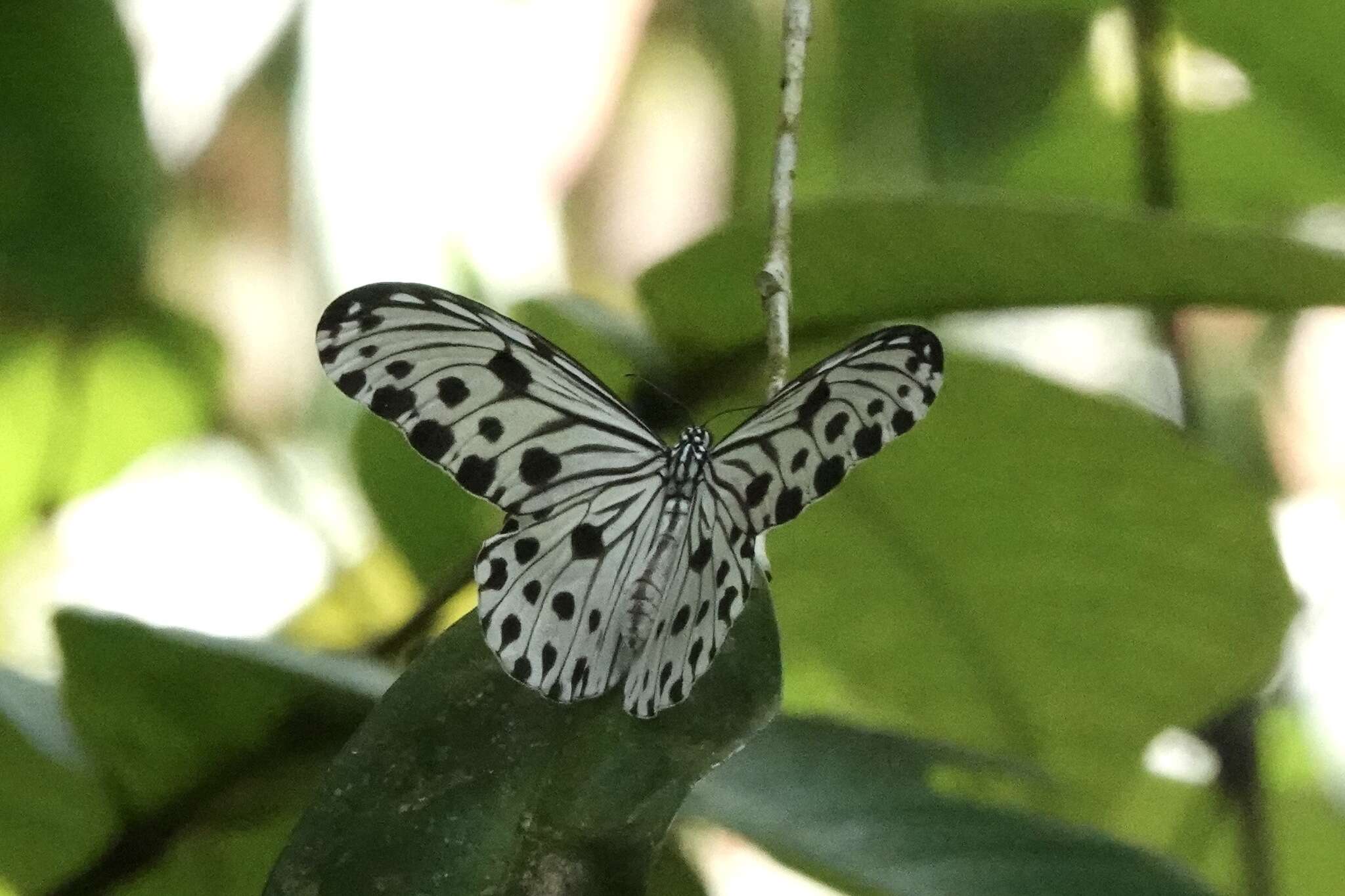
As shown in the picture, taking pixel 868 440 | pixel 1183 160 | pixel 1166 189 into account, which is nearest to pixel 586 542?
pixel 868 440

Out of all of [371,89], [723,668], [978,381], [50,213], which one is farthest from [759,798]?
[371,89]

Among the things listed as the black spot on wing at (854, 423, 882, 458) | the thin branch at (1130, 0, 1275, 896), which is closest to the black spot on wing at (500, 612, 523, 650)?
the black spot on wing at (854, 423, 882, 458)

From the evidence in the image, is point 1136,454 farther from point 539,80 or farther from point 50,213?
point 539,80

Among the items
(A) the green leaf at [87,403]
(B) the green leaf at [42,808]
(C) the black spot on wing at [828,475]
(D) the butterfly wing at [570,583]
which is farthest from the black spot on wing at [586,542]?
(A) the green leaf at [87,403]

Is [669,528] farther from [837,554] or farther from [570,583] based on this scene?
[837,554]

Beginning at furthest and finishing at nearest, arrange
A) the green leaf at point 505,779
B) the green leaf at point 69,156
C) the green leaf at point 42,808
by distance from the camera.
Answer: the green leaf at point 69,156 → the green leaf at point 42,808 → the green leaf at point 505,779

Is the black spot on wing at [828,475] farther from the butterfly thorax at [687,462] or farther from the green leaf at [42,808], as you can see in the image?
the green leaf at [42,808]
